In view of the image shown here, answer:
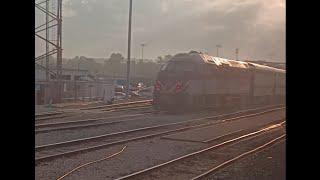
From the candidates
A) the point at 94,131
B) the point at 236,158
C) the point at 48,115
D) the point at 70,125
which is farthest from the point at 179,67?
the point at 236,158

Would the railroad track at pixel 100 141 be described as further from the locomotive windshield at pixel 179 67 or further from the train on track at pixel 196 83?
the locomotive windshield at pixel 179 67

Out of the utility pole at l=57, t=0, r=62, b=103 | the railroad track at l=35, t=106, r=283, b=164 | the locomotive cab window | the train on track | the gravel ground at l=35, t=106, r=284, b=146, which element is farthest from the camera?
the utility pole at l=57, t=0, r=62, b=103

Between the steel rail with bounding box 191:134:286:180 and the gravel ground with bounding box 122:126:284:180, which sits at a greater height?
the steel rail with bounding box 191:134:286:180

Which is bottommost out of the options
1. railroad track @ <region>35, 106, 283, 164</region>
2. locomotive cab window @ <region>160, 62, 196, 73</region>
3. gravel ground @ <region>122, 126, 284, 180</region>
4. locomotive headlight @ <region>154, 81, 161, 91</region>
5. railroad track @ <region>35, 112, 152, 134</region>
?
gravel ground @ <region>122, 126, 284, 180</region>

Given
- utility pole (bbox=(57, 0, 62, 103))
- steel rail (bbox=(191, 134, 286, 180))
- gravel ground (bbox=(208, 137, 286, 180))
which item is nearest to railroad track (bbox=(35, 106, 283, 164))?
steel rail (bbox=(191, 134, 286, 180))

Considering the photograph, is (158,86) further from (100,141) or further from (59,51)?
(100,141)

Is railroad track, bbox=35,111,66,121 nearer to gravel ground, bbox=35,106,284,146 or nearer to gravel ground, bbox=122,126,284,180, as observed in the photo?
gravel ground, bbox=35,106,284,146

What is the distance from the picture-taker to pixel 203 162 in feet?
34.0

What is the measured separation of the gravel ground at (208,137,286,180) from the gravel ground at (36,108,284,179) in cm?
178

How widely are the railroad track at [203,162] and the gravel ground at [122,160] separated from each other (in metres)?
0.42

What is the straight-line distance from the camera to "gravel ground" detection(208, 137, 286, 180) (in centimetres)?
863

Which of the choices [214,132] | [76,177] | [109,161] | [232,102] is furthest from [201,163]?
[232,102]
